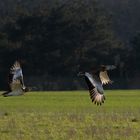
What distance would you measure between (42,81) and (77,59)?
4.22 m

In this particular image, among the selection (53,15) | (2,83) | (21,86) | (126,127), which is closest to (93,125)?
(126,127)

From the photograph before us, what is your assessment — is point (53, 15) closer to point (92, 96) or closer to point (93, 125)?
point (93, 125)

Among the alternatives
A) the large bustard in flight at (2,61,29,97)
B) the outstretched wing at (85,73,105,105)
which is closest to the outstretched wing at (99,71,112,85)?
the outstretched wing at (85,73,105,105)

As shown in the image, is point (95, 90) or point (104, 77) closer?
point (95, 90)

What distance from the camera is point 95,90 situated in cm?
793

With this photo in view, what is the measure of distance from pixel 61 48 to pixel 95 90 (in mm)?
62001

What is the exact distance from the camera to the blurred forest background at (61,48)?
6831cm

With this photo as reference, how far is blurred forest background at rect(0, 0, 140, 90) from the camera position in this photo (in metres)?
68.3

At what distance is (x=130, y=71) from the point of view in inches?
2842

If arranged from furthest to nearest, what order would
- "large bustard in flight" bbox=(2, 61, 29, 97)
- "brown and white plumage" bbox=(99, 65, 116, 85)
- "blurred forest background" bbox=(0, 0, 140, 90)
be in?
1. "blurred forest background" bbox=(0, 0, 140, 90)
2. "large bustard in flight" bbox=(2, 61, 29, 97)
3. "brown and white plumage" bbox=(99, 65, 116, 85)

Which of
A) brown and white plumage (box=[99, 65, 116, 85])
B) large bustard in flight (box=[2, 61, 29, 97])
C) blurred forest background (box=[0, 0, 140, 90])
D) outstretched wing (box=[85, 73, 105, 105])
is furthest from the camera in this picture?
blurred forest background (box=[0, 0, 140, 90])

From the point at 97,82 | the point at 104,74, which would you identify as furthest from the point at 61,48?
the point at 97,82

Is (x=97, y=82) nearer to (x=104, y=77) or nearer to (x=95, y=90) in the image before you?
(x=95, y=90)

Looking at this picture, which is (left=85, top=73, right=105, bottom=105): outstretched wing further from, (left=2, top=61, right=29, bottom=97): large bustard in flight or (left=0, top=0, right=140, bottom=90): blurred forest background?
(left=0, top=0, right=140, bottom=90): blurred forest background
